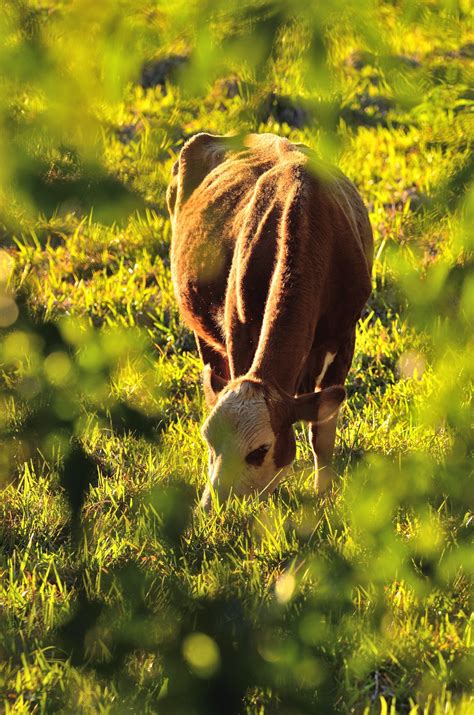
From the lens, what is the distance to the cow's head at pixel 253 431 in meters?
3.92

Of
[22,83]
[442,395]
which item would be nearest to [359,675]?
[442,395]

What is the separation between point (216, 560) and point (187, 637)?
1283 millimetres

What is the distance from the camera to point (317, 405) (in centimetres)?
405

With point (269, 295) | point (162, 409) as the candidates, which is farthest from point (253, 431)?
point (162, 409)

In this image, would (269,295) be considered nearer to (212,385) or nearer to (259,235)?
(259,235)

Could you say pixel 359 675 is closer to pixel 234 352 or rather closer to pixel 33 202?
pixel 33 202

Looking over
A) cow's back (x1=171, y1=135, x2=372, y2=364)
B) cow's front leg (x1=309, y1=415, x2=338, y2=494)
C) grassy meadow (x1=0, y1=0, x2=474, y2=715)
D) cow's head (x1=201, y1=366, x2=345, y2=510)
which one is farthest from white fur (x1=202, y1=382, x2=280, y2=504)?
cow's front leg (x1=309, y1=415, x2=338, y2=494)

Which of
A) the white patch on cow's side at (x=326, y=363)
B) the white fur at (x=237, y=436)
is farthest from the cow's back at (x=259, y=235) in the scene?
the white fur at (x=237, y=436)

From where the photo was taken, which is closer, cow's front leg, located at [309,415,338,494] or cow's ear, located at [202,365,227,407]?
cow's ear, located at [202,365,227,407]

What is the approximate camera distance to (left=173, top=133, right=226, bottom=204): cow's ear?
6312mm

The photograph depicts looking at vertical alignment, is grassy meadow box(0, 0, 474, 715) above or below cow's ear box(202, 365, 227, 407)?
above

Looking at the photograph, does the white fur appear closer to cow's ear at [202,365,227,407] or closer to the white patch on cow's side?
cow's ear at [202,365,227,407]

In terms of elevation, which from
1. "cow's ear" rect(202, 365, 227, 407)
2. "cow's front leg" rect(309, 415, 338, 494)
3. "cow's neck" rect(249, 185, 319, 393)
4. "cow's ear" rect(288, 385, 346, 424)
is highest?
"cow's neck" rect(249, 185, 319, 393)

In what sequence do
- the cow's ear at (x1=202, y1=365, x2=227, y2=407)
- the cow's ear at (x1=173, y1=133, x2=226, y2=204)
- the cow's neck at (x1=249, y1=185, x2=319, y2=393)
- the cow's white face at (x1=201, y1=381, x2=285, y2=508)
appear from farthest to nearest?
the cow's ear at (x1=173, y1=133, x2=226, y2=204), the cow's ear at (x1=202, y1=365, x2=227, y2=407), the cow's neck at (x1=249, y1=185, x2=319, y2=393), the cow's white face at (x1=201, y1=381, x2=285, y2=508)
